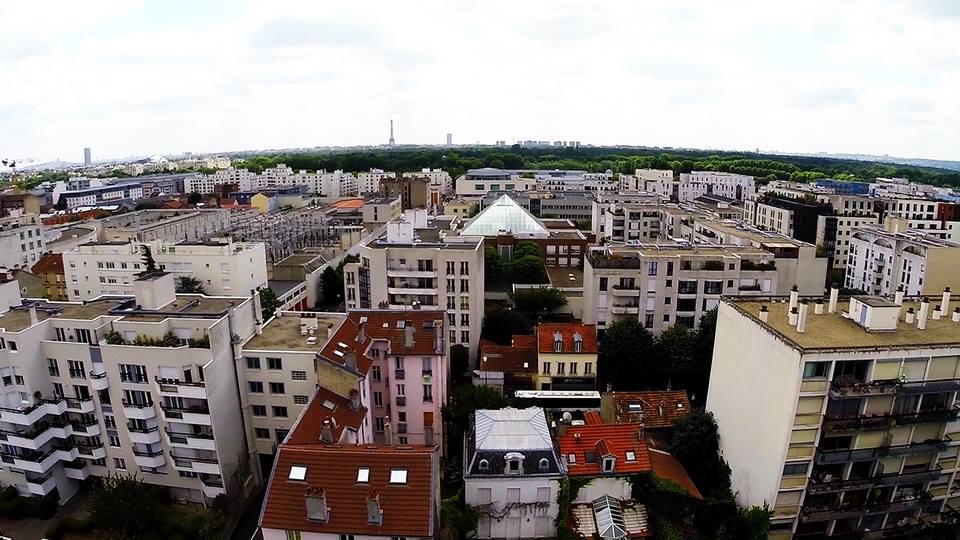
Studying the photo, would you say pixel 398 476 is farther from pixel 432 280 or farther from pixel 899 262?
pixel 899 262

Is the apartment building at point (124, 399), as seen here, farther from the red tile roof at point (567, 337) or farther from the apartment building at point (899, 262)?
the apartment building at point (899, 262)

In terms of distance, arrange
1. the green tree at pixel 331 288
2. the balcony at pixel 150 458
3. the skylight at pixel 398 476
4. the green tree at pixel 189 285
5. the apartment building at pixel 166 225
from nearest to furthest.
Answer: the skylight at pixel 398 476
the balcony at pixel 150 458
the green tree at pixel 189 285
the green tree at pixel 331 288
the apartment building at pixel 166 225

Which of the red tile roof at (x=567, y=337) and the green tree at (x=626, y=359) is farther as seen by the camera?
A: the green tree at (x=626, y=359)

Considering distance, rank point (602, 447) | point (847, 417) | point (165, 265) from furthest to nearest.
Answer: point (165, 265) → point (602, 447) → point (847, 417)

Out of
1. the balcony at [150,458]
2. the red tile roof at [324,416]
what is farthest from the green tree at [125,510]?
the red tile roof at [324,416]

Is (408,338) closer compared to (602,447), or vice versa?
(602,447)

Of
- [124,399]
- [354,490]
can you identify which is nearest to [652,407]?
[354,490]

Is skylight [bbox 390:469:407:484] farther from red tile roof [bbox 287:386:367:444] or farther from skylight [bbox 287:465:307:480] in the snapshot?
red tile roof [bbox 287:386:367:444]

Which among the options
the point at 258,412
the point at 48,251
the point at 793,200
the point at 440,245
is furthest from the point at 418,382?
the point at 793,200
